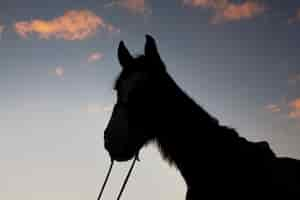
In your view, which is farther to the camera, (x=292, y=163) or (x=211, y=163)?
(x=292, y=163)

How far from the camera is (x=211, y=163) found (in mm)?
4629

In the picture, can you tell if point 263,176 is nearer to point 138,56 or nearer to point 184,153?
point 184,153

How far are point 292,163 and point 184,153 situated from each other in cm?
146

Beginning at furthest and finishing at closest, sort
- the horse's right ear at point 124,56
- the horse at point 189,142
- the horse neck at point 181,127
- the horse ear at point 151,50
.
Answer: the horse's right ear at point 124,56 → the horse ear at point 151,50 → the horse neck at point 181,127 → the horse at point 189,142

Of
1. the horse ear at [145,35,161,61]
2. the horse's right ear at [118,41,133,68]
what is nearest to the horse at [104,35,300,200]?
the horse ear at [145,35,161,61]

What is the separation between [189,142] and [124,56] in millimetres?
1492

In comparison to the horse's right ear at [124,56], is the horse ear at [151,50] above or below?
above

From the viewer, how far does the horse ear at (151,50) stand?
15.9 feet

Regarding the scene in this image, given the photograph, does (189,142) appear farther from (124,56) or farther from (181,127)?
(124,56)

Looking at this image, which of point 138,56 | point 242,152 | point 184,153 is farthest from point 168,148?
point 138,56

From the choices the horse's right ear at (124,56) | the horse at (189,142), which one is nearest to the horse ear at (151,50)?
the horse at (189,142)

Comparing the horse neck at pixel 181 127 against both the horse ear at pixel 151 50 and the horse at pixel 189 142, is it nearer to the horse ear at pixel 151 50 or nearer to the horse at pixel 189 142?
the horse at pixel 189 142

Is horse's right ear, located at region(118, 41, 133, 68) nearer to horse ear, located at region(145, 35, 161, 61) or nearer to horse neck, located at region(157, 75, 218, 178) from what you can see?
horse ear, located at region(145, 35, 161, 61)

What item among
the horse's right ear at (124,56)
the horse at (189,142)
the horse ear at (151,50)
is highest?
the horse ear at (151,50)
